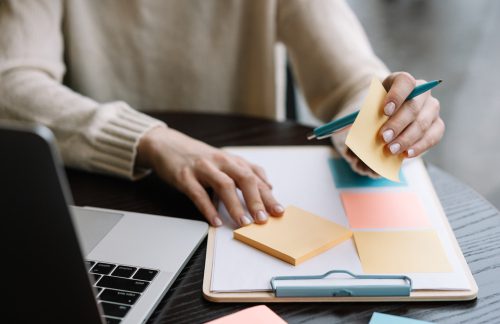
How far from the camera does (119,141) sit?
2.77 ft

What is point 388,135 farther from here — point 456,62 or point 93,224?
point 456,62

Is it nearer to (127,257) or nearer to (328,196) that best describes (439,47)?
(328,196)

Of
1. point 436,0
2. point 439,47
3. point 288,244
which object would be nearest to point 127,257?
point 288,244

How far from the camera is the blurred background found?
220cm

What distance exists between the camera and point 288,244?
24.2 inches

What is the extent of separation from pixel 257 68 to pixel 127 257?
736 mm

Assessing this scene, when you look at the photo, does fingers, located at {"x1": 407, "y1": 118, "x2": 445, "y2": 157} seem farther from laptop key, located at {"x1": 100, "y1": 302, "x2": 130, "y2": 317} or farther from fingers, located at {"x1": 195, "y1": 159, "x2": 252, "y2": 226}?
laptop key, located at {"x1": 100, "y1": 302, "x2": 130, "y2": 317}

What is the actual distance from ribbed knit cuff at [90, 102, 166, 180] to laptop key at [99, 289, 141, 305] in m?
0.31

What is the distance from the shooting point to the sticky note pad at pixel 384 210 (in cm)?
67

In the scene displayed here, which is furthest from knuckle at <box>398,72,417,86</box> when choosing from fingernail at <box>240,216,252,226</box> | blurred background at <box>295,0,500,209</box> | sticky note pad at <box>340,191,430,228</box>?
blurred background at <box>295,0,500,209</box>

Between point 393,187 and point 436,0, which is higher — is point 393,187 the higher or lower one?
the higher one

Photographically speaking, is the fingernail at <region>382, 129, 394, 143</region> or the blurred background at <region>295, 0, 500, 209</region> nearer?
the fingernail at <region>382, 129, 394, 143</region>

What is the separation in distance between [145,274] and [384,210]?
308 mm

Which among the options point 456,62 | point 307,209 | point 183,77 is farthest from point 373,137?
point 456,62
